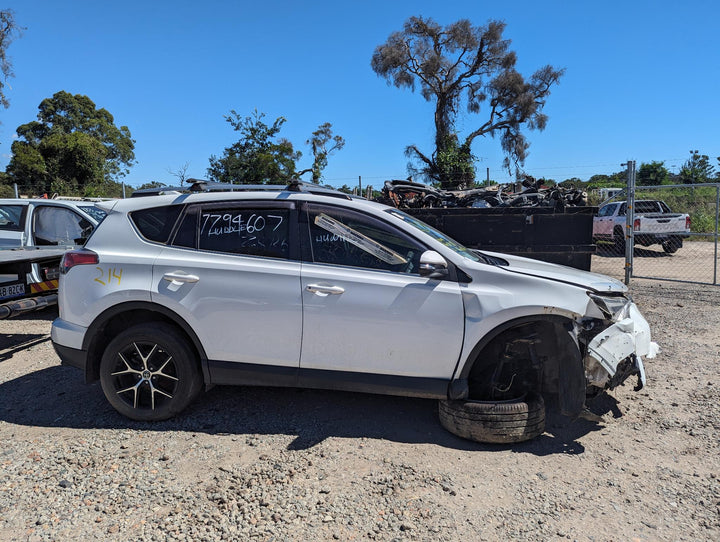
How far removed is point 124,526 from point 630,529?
274 cm

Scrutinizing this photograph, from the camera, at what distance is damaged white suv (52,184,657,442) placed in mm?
3400

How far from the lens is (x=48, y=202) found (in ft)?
25.3

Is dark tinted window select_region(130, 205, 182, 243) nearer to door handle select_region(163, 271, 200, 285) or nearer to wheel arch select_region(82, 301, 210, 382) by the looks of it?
door handle select_region(163, 271, 200, 285)

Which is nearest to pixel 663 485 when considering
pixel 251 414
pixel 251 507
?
pixel 251 507

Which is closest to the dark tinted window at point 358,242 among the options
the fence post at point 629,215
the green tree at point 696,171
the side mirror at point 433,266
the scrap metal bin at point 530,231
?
the side mirror at point 433,266

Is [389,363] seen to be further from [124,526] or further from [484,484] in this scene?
[124,526]

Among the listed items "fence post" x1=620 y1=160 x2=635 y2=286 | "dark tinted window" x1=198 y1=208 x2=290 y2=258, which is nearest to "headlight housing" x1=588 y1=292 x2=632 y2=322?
"dark tinted window" x1=198 y1=208 x2=290 y2=258

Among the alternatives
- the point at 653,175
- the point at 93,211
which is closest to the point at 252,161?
the point at 93,211

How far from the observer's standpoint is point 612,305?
3479mm

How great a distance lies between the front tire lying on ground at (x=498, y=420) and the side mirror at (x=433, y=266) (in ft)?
3.11

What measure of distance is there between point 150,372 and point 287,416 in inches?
44.2

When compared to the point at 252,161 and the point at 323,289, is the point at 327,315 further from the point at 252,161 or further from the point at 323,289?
the point at 252,161

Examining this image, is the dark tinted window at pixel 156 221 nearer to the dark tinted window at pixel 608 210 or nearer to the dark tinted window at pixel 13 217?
the dark tinted window at pixel 13 217

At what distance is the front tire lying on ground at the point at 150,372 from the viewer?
369 cm
